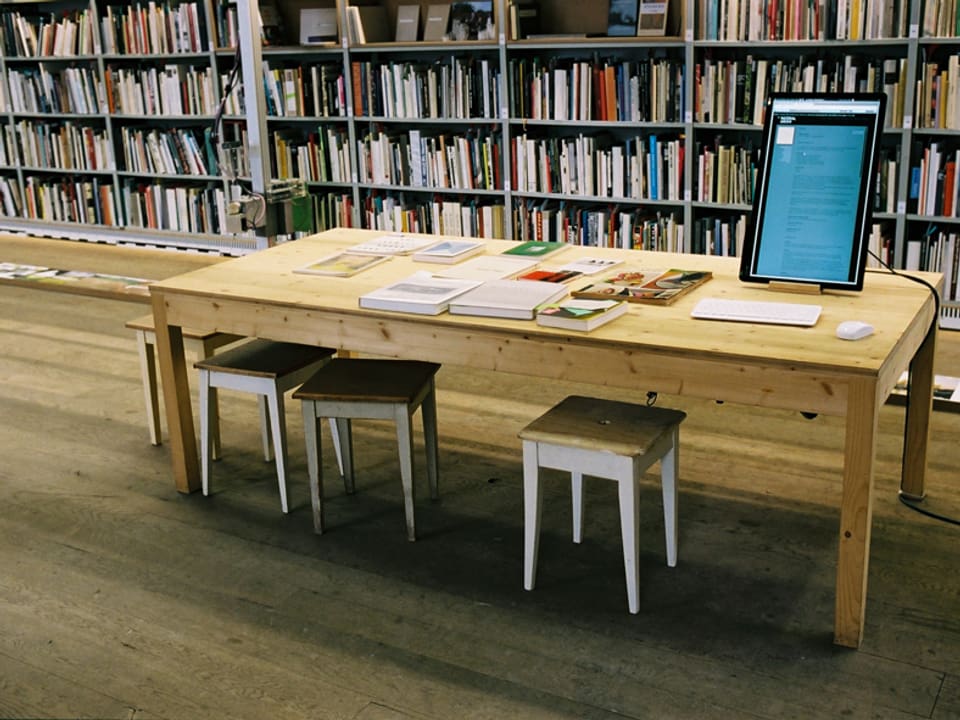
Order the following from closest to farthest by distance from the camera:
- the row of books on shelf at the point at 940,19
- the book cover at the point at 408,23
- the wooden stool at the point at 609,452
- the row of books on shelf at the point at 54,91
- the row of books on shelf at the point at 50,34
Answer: the wooden stool at the point at 609,452, the row of books on shelf at the point at 940,19, the book cover at the point at 408,23, the row of books on shelf at the point at 50,34, the row of books on shelf at the point at 54,91

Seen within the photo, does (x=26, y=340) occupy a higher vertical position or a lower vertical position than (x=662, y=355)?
lower

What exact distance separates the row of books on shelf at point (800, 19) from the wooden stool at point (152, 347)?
2.60 m

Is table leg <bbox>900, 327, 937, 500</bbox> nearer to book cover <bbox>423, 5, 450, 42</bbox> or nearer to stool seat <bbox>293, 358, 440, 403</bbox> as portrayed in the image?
stool seat <bbox>293, 358, 440, 403</bbox>

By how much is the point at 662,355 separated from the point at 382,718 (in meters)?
0.99

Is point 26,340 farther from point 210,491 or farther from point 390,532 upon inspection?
point 390,532

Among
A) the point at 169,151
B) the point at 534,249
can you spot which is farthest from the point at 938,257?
the point at 169,151

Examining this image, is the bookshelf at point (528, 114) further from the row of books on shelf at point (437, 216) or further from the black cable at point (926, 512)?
the black cable at point (926, 512)

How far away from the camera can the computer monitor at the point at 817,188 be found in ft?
8.96

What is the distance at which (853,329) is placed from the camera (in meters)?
2.45

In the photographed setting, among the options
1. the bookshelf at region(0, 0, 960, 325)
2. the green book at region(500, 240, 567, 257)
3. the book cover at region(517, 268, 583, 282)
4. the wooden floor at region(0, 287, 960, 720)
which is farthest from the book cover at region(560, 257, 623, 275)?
the bookshelf at region(0, 0, 960, 325)

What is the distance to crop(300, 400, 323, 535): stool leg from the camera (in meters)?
3.01

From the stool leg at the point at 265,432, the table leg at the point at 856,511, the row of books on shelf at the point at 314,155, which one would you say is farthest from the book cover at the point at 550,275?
the row of books on shelf at the point at 314,155

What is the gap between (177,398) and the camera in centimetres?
336

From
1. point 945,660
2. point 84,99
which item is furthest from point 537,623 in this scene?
point 84,99
